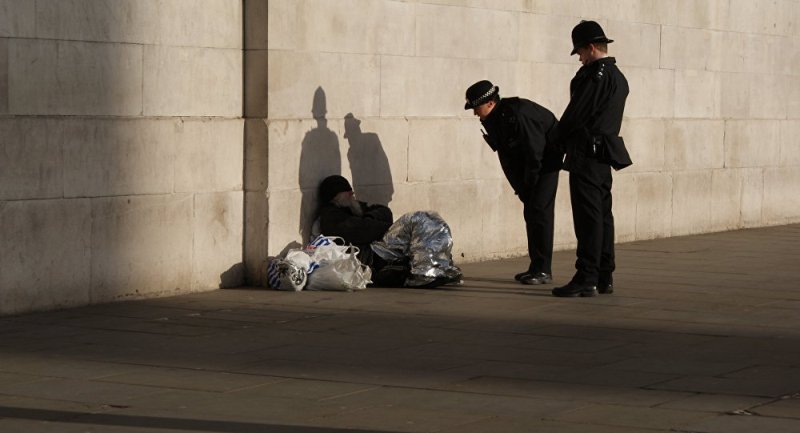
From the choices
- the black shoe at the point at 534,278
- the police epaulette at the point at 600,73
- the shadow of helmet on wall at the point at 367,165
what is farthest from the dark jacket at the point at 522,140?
the shadow of helmet on wall at the point at 367,165

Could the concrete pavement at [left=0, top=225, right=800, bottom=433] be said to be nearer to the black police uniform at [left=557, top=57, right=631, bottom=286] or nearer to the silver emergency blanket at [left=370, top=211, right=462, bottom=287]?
the silver emergency blanket at [left=370, top=211, right=462, bottom=287]

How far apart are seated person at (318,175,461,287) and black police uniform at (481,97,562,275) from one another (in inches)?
25.5

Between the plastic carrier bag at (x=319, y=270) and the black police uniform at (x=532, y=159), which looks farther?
the black police uniform at (x=532, y=159)

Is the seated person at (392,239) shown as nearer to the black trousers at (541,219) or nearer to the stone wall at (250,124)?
the stone wall at (250,124)

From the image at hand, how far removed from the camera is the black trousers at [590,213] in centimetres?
1077

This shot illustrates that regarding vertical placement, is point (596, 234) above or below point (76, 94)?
below

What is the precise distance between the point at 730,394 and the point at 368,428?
183 cm

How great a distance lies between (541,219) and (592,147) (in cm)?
114

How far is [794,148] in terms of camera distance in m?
18.0

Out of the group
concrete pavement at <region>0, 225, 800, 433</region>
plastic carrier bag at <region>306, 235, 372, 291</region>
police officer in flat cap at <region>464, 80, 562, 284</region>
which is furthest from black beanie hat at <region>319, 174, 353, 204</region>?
police officer in flat cap at <region>464, 80, 562, 284</region>

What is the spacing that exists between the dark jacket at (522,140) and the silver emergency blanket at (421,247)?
682 millimetres

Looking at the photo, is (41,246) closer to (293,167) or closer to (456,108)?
(293,167)

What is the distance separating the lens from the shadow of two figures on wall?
11586mm

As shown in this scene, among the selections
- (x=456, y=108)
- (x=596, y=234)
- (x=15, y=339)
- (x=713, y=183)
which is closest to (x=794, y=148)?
(x=713, y=183)
